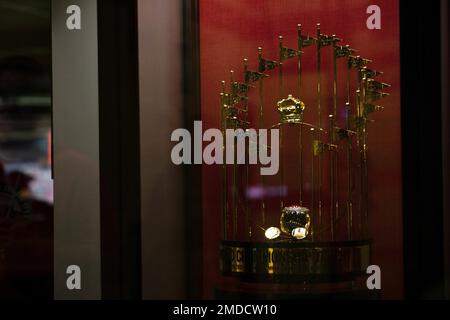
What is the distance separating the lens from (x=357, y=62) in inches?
75.4

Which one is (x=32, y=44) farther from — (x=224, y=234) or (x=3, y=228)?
(x=224, y=234)

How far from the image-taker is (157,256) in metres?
1.96

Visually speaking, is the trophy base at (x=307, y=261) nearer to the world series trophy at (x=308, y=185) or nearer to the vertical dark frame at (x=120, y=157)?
the world series trophy at (x=308, y=185)

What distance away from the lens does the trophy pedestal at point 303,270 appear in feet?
6.13

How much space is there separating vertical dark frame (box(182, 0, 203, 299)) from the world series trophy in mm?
60

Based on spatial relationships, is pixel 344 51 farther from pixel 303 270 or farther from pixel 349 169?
pixel 303 270

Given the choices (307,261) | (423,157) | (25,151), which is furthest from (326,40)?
(25,151)

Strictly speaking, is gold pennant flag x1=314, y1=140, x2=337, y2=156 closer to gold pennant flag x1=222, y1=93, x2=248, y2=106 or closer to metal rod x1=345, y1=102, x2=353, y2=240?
metal rod x1=345, y1=102, x2=353, y2=240

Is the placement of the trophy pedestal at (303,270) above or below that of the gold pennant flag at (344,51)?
below

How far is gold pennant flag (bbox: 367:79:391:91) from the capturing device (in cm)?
189

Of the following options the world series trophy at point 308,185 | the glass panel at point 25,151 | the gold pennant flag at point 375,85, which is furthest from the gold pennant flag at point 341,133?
the glass panel at point 25,151

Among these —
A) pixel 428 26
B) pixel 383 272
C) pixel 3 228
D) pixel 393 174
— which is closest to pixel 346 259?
pixel 383 272

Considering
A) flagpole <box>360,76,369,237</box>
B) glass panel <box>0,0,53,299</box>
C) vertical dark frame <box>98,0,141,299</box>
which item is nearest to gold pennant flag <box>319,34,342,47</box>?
flagpole <box>360,76,369,237</box>

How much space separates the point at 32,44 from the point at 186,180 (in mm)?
503
